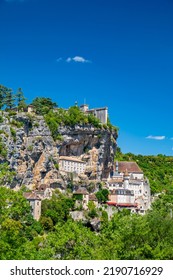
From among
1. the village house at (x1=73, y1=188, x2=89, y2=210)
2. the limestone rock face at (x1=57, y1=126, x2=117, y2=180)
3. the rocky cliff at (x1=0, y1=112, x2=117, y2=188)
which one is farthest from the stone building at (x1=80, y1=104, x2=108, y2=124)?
the village house at (x1=73, y1=188, x2=89, y2=210)

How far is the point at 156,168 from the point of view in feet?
315

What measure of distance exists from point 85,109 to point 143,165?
1373 inches

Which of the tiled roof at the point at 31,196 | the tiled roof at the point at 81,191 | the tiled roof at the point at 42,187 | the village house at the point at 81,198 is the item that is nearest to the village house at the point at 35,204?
the tiled roof at the point at 31,196

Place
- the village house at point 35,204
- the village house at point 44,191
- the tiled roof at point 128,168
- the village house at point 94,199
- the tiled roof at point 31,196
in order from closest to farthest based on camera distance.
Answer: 1. the village house at point 35,204
2. the tiled roof at point 31,196
3. the village house at point 44,191
4. the village house at point 94,199
5. the tiled roof at point 128,168

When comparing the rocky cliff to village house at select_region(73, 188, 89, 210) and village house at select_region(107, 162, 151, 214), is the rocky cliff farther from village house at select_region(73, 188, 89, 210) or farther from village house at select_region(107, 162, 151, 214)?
village house at select_region(107, 162, 151, 214)

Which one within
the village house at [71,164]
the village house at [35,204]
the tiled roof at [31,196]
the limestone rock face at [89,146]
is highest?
the limestone rock face at [89,146]

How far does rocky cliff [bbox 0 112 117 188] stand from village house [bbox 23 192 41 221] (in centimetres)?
411

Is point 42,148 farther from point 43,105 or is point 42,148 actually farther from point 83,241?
point 83,241

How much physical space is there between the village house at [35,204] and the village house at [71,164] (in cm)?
947

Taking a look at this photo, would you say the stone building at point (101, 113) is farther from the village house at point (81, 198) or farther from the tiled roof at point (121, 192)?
the village house at point (81, 198)

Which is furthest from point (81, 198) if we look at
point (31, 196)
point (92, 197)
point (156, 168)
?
point (156, 168)

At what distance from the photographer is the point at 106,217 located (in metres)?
50.3

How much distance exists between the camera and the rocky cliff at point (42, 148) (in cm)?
4916

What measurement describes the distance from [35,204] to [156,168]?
184ft
